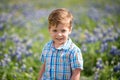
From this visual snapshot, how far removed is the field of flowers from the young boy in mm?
1333

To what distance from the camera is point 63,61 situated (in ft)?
13.0

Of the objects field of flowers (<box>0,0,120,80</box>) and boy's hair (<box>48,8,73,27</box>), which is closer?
boy's hair (<box>48,8,73,27</box>)

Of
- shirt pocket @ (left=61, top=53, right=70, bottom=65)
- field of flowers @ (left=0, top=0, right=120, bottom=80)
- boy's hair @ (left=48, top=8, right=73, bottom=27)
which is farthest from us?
field of flowers @ (left=0, top=0, right=120, bottom=80)

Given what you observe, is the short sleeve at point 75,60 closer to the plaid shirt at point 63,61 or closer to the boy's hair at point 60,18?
the plaid shirt at point 63,61

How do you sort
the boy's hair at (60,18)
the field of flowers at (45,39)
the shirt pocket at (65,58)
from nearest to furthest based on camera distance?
the boy's hair at (60,18)
the shirt pocket at (65,58)
the field of flowers at (45,39)

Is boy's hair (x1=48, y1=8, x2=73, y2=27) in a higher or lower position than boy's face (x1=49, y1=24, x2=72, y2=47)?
higher

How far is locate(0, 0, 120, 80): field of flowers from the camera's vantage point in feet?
18.0

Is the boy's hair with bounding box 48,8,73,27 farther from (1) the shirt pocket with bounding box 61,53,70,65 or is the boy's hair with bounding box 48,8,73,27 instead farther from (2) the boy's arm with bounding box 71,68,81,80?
(2) the boy's arm with bounding box 71,68,81,80

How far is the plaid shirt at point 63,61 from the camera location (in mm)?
3875

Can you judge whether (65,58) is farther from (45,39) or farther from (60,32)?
(45,39)

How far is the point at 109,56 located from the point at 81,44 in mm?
943

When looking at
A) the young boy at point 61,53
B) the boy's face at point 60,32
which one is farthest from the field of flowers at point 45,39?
the boy's face at point 60,32

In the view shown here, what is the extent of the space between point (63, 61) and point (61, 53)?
9cm

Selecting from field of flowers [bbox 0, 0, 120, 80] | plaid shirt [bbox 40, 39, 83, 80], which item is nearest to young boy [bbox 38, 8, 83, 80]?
plaid shirt [bbox 40, 39, 83, 80]
